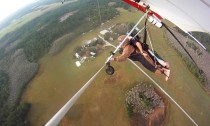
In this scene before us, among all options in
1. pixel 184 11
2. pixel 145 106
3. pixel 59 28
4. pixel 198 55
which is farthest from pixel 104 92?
pixel 59 28

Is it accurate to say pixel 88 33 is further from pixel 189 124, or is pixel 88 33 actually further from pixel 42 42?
pixel 189 124

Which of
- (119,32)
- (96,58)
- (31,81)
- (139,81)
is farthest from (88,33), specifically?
(139,81)

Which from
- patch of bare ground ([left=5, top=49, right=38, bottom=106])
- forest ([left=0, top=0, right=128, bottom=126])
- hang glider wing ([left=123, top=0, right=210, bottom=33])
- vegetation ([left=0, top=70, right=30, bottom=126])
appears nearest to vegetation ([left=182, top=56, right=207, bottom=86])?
forest ([left=0, top=0, right=128, bottom=126])

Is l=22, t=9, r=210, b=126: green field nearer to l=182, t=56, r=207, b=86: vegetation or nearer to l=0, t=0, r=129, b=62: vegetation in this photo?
l=182, t=56, r=207, b=86: vegetation

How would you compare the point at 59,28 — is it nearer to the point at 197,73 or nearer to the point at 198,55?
the point at 198,55

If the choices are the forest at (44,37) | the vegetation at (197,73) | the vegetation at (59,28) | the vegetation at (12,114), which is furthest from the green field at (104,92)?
the vegetation at (59,28)

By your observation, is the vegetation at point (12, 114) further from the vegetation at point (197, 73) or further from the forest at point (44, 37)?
the vegetation at point (197, 73)
